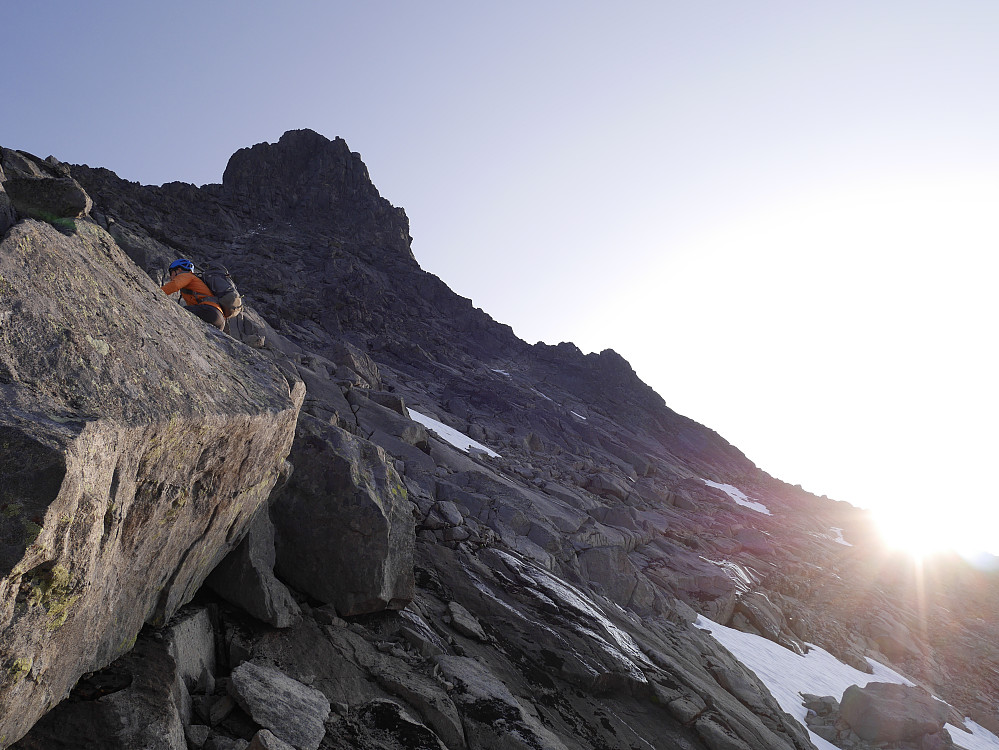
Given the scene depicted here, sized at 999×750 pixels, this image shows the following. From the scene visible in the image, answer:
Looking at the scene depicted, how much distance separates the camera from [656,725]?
410 inches

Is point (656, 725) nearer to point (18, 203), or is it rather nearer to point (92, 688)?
point (92, 688)

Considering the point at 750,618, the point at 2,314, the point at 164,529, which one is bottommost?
the point at 750,618

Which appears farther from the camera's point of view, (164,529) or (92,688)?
(164,529)

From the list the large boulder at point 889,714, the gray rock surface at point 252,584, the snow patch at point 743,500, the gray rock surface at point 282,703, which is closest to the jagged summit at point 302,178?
the snow patch at point 743,500

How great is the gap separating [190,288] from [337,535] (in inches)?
195

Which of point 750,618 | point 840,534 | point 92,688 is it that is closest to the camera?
point 92,688

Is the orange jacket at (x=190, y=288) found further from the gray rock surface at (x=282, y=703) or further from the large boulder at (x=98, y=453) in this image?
the gray rock surface at (x=282, y=703)

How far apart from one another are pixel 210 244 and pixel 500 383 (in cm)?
4907

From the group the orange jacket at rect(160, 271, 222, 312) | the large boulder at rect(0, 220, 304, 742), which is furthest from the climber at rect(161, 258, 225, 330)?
the large boulder at rect(0, 220, 304, 742)

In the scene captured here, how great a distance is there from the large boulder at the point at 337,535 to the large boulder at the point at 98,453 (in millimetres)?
2155

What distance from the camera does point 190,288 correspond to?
913 centimetres

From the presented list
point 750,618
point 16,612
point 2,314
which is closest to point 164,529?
point 16,612

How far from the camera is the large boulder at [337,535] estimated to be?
29.6ft

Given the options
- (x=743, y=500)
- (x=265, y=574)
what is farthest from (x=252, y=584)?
(x=743, y=500)
